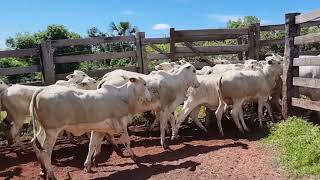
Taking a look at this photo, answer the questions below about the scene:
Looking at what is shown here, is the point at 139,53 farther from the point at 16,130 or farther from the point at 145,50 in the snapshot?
the point at 16,130

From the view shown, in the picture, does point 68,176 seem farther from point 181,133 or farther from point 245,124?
point 245,124

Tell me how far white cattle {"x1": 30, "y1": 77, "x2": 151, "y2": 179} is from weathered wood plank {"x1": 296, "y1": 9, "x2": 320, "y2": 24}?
4421 mm

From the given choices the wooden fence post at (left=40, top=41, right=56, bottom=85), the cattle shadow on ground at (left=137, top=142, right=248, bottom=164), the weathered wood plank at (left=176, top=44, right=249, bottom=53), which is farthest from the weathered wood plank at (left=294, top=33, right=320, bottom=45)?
the wooden fence post at (left=40, top=41, right=56, bottom=85)

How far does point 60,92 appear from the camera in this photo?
886 centimetres

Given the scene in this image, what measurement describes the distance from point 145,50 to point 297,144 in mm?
7341

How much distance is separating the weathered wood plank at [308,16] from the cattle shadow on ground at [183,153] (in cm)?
328

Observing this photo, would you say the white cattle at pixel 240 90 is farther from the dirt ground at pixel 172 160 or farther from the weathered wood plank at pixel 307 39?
the weathered wood plank at pixel 307 39

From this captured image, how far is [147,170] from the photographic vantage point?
30.4 feet

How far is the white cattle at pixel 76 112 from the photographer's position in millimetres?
8734

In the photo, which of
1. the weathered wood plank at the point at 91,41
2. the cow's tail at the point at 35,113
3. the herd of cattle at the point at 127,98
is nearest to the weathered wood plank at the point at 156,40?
the weathered wood plank at the point at 91,41

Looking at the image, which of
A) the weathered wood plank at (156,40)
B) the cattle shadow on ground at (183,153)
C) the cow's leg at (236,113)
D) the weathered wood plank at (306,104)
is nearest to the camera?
the cattle shadow on ground at (183,153)

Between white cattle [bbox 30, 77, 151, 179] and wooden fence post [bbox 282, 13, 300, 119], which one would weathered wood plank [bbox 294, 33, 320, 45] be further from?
white cattle [bbox 30, 77, 151, 179]

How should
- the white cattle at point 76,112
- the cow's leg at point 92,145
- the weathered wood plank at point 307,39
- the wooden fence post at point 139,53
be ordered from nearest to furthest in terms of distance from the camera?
the white cattle at point 76,112
the cow's leg at point 92,145
the weathered wood plank at point 307,39
the wooden fence post at point 139,53

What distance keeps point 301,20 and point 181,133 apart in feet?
13.9
